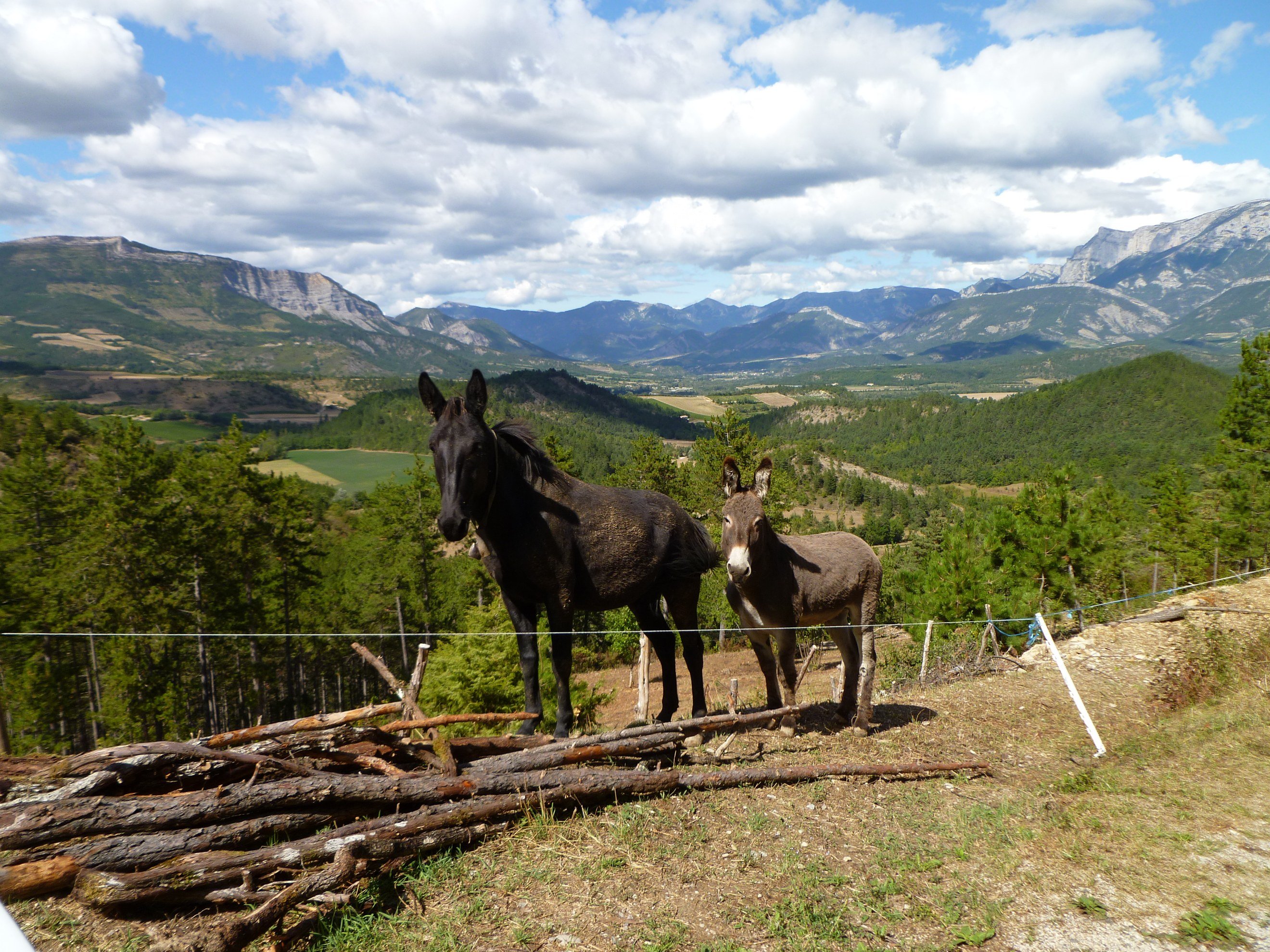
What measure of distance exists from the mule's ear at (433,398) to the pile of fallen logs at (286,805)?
8.49 ft

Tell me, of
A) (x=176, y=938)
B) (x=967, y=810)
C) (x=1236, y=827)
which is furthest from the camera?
→ (x=967, y=810)

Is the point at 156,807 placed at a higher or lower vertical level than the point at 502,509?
lower

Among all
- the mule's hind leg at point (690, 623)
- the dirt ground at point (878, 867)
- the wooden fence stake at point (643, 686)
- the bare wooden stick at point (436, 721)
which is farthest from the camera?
the wooden fence stake at point (643, 686)

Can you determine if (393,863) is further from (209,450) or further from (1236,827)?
(209,450)

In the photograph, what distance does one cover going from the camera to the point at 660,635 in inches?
288

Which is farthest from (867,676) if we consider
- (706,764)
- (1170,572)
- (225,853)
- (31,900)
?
(1170,572)

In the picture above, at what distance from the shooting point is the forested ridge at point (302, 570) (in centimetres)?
2523

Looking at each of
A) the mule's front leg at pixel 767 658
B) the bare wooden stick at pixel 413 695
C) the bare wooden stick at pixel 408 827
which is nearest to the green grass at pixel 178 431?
the bare wooden stick at pixel 413 695

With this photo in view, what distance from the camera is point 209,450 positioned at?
33125 mm

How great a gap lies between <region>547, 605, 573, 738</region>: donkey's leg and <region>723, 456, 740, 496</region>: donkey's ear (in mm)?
2441

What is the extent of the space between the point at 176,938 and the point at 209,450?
117ft

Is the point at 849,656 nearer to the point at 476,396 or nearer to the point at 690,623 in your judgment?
the point at 690,623

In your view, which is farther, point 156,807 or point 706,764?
point 706,764

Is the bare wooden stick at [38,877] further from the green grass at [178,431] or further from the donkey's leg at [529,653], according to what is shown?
the green grass at [178,431]
